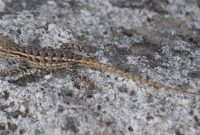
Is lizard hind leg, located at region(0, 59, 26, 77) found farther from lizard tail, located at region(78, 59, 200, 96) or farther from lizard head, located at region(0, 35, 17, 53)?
lizard tail, located at region(78, 59, 200, 96)

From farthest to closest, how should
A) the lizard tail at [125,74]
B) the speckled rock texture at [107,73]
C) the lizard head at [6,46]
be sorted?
the lizard head at [6,46], the lizard tail at [125,74], the speckled rock texture at [107,73]

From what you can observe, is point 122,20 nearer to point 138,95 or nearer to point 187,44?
point 187,44

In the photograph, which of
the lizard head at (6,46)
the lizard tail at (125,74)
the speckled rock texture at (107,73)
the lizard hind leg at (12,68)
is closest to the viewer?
the speckled rock texture at (107,73)

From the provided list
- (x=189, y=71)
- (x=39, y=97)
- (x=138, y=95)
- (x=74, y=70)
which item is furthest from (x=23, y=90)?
(x=189, y=71)

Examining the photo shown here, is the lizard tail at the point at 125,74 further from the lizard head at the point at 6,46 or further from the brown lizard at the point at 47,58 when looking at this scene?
the lizard head at the point at 6,46

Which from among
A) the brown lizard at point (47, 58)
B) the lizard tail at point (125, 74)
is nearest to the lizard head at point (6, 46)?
the brown lizard at point (47, 58)

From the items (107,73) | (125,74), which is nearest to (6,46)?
(107,73)

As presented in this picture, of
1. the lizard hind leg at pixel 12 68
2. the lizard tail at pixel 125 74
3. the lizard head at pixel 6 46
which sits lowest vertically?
the lizard hind leg at pixel 12 68

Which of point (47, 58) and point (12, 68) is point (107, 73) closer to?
point (47, 58)

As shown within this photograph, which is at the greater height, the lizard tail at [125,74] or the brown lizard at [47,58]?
the lizard tail at [125,74]
